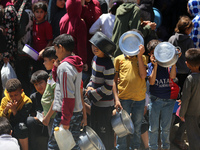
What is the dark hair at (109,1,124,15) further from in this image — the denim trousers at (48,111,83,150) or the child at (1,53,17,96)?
the denim trousers at (48,111,83,150)

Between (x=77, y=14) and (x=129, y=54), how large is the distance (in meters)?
1.27

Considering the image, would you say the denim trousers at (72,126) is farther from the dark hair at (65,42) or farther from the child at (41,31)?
the child at (41,31)

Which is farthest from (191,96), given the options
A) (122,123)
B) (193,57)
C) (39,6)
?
(39,6)

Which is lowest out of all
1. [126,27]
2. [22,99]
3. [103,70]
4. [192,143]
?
[192,143]

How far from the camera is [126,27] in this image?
4.92 metres

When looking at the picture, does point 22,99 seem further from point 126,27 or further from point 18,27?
point 126,27

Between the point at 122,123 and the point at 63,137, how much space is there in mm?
1078

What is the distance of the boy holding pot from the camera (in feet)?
13.4

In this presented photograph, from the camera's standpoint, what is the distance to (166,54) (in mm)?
4254

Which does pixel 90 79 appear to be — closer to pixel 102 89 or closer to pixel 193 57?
pixel 102 89

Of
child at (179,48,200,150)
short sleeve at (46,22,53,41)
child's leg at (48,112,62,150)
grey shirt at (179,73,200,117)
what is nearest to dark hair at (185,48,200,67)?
child at (179,48,200,150)

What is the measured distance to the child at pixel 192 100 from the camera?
436 cm

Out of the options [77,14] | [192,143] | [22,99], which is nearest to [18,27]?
[77,14]

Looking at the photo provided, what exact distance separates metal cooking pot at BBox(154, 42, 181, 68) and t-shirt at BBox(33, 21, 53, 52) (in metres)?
2.06
